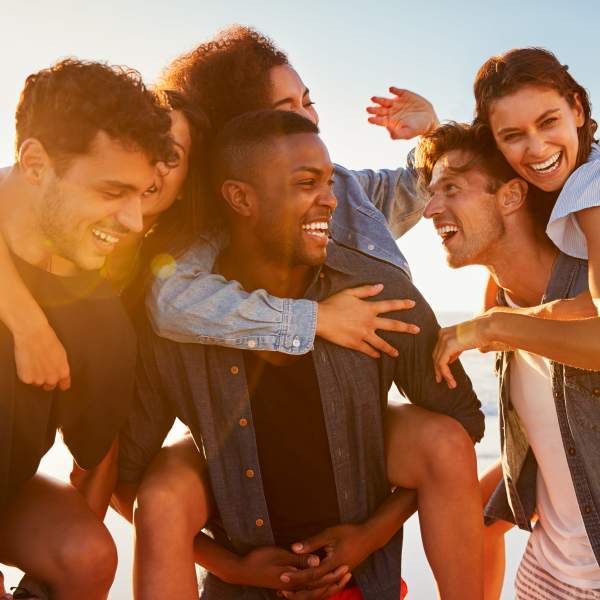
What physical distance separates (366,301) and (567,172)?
0.99 meters

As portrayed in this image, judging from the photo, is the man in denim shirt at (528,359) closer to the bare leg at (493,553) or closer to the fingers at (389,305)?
the bare leg at (493,553)

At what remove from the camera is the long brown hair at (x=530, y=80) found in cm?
317

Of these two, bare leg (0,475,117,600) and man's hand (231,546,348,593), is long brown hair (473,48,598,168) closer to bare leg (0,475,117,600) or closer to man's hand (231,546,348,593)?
man's hand (231,546,348,593)

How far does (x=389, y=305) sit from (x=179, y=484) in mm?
950

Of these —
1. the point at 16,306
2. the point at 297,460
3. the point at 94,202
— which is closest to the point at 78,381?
the point at 16,306

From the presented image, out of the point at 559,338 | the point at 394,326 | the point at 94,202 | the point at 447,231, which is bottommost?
the point at 559,338

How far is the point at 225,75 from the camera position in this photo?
368cm

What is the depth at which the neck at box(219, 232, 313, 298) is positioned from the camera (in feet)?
9.98

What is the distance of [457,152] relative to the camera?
3.45m

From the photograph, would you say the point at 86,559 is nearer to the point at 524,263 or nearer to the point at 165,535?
the point at 165,535

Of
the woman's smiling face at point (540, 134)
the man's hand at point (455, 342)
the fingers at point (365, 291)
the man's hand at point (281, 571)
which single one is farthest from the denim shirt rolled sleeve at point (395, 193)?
the man's hand at point (281, 571)

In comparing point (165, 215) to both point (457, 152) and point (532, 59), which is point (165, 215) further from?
point (532, 59)

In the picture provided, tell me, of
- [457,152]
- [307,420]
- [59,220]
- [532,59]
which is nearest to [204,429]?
[307,420]

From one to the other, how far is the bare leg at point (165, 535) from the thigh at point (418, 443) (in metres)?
0.71
